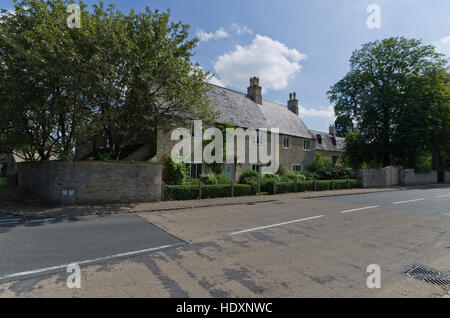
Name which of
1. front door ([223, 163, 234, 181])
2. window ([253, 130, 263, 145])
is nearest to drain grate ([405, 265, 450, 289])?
front door ([223, 163, 234, 181])

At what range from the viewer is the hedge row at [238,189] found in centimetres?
1373

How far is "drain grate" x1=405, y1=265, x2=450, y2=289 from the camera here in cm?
399

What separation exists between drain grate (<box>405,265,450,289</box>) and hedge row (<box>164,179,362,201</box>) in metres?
11.2

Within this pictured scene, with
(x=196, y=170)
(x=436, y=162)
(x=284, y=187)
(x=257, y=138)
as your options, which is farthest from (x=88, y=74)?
(x=436, y=162)

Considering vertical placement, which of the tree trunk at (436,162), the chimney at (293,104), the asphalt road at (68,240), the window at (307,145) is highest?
the chimney at (293,104)

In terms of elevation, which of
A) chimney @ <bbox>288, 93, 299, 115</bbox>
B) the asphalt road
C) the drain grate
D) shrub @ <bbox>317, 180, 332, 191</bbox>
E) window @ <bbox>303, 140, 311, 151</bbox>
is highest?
chimney @ <bbox>288, 93, 299, 115</bbox>

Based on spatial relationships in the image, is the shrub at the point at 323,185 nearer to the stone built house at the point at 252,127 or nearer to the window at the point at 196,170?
the stone built house at the point at 252,127

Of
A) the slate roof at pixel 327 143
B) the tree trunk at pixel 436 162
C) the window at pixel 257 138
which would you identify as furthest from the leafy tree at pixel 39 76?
the tree trunk at pixel 436 162

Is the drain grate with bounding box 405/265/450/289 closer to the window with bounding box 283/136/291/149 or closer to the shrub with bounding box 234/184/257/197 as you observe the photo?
the shrub with bounding box 234/184/257/197

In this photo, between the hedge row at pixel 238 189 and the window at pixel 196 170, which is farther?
the window at pixel 196 170

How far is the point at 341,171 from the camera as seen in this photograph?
981 inches

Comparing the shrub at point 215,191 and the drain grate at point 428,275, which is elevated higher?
the shrub at point 215,191

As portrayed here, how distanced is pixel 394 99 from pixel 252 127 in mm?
17709

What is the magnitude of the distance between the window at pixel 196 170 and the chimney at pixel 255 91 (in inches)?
504
